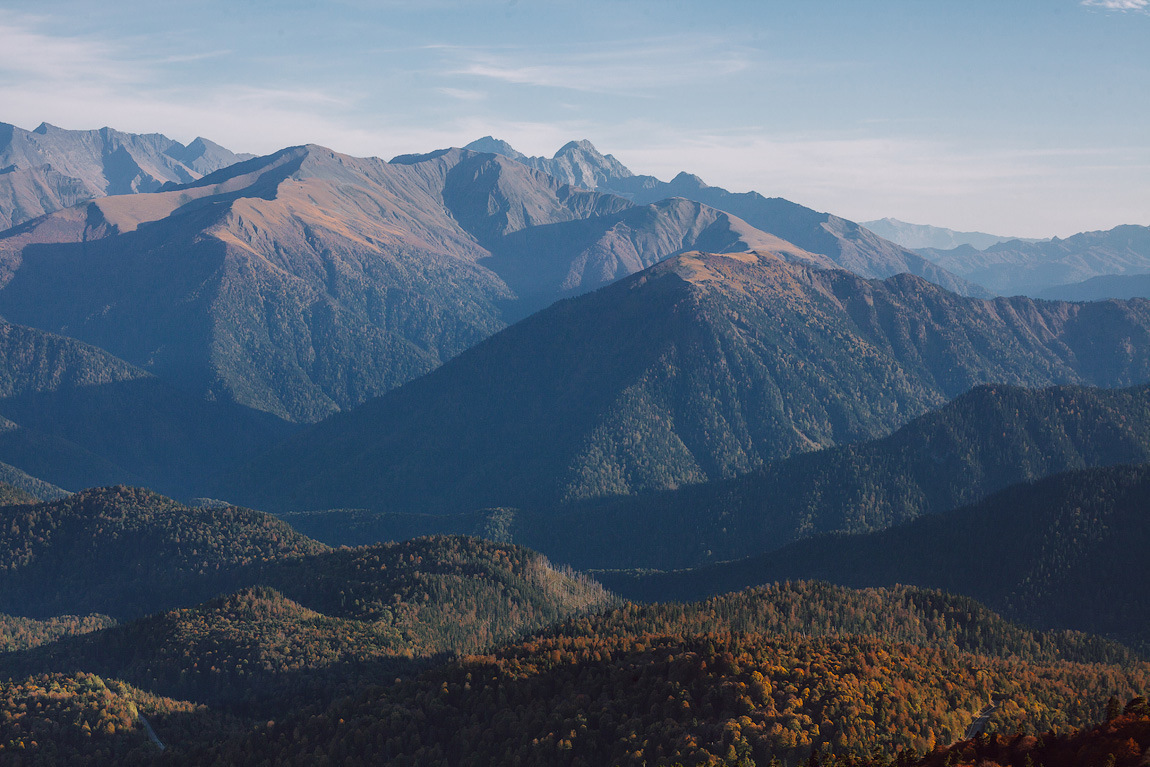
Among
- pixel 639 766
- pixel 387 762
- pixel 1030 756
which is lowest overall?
pixel 387 762

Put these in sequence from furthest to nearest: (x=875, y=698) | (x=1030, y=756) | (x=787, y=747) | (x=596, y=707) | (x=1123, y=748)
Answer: (x=596, y=707) → (x=875, y=698) → (x=787, y=747) → (x=1030, y=756) → (x=1123, y=748)

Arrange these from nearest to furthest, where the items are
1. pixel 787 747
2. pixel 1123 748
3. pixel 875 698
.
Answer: pixel 1123 748
pixel 787 747
pixel 875 698

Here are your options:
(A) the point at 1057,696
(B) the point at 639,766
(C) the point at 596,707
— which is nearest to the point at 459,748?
(C) the point at 596,707

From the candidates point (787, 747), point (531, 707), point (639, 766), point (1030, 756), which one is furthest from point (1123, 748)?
point (531, 707)

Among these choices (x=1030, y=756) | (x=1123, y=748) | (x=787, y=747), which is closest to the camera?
(x=1123, y=748)

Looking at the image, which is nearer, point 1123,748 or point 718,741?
point 1123,748

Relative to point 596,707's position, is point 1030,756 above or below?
above

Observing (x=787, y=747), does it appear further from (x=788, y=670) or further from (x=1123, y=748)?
(x=1123, y=748)

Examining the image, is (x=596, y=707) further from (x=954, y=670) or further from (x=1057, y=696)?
(x=1057, y=696)

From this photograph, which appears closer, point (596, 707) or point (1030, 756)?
point (1030, 756)
